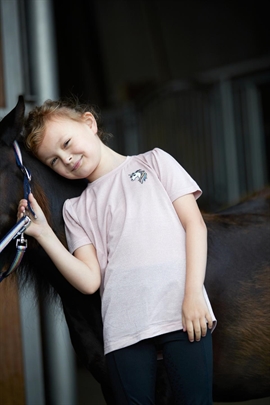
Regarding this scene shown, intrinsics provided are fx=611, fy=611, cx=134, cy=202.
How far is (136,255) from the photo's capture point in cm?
197

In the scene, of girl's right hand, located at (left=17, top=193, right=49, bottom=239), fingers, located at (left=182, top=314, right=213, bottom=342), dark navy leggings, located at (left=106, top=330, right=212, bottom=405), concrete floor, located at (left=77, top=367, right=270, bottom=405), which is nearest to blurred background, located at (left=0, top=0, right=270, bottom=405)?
concrete floor, located at (left=77, top=367, right=270, bottom=405)

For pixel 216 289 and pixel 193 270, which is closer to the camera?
pixel 193 270

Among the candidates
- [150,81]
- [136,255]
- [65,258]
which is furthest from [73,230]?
[150,81]

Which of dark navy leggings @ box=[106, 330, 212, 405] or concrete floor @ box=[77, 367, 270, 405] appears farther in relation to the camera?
concrete floor @ box=[77, 367, 270, 405]

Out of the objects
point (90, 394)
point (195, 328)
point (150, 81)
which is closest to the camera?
point (195, 328)

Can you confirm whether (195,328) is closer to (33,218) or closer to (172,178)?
(172,178)

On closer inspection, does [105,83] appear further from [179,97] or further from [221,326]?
[221,326]

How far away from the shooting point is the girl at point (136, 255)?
6.32ft

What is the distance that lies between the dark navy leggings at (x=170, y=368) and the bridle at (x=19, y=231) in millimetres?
435

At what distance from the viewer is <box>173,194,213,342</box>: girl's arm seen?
191cm

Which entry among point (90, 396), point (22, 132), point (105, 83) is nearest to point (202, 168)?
point (90, 396)

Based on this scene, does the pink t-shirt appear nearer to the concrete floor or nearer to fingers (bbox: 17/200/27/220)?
fingers (bbox: 17/200/27/220)

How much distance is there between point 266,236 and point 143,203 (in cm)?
74

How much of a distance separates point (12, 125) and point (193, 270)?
0.75m
